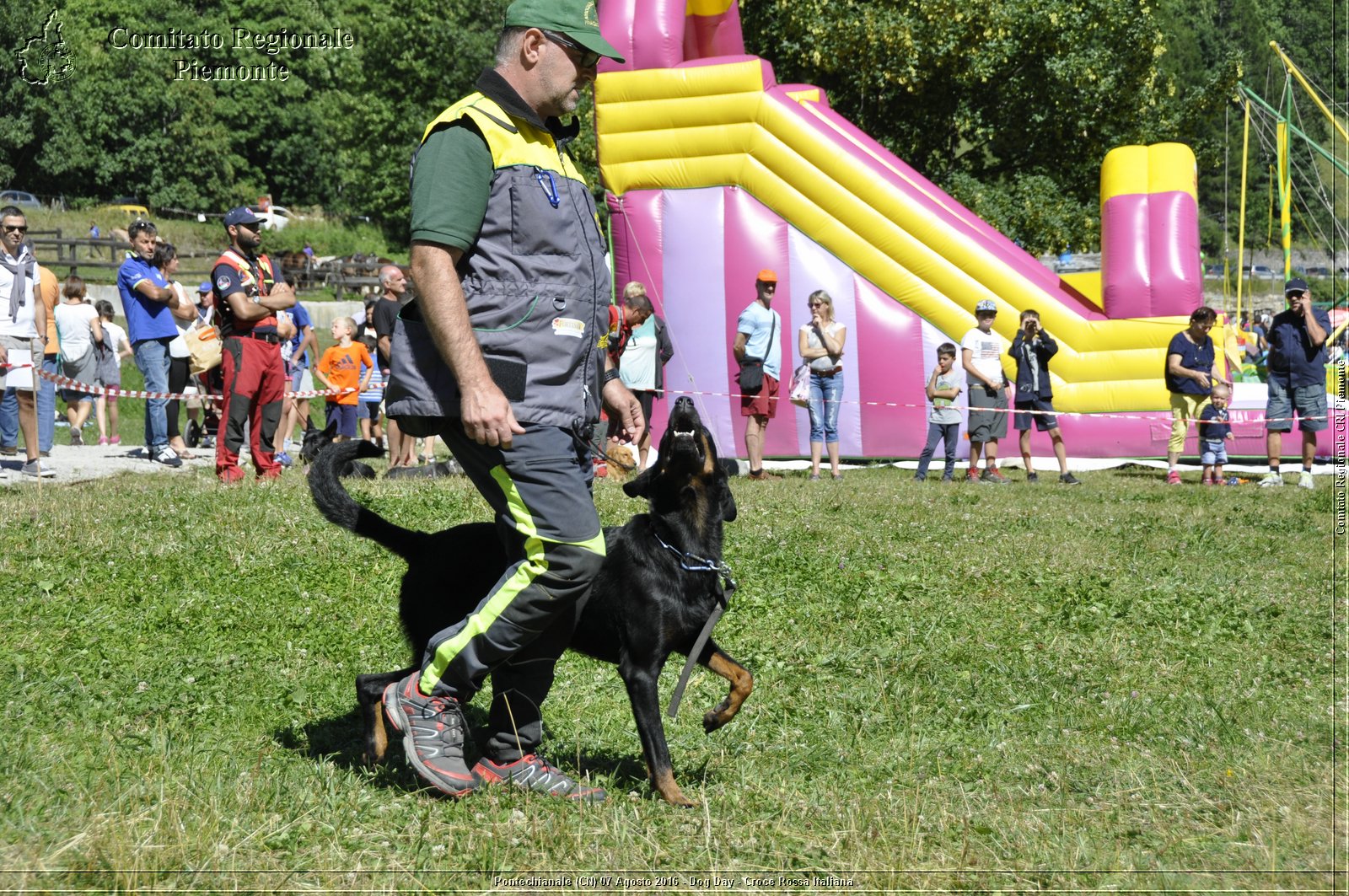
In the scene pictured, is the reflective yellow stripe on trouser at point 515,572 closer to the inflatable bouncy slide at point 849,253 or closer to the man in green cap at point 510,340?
the man in green cap at point 510,340

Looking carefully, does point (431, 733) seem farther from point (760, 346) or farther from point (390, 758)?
point (760, 346)

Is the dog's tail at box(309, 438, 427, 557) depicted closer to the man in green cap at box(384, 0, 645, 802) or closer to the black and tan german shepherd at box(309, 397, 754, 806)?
the black and tan german shepherd at box(309, 397, 754, 806)

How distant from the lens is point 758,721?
16.1 feet

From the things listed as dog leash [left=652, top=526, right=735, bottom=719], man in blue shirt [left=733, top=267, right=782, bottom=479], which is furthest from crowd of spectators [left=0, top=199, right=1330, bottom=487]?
dog leash [left=652, top=526, right=735, bottom=719]

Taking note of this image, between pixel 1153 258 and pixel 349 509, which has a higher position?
pixel 1153 258

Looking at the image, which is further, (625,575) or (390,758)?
(390,758)

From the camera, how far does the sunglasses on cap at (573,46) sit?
141 inches

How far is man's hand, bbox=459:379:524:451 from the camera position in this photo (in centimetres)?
329

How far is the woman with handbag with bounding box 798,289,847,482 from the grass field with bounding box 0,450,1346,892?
4407mm

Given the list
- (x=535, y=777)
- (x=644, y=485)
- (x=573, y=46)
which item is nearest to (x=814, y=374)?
(x=644, y=485)

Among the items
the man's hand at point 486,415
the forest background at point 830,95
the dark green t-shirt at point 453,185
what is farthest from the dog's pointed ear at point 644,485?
the forest background at point 830,95

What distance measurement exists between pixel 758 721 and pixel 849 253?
1021cm

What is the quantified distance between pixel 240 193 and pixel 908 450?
5283 cm

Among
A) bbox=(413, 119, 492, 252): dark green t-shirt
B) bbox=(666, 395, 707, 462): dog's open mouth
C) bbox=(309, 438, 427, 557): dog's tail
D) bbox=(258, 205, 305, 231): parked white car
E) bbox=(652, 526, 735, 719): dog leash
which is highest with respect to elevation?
bbox=(258, 205, 305, 231): parked white car
